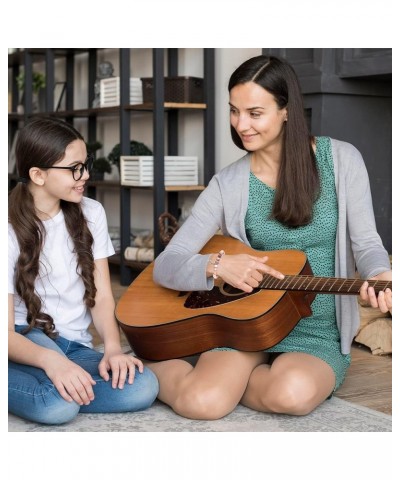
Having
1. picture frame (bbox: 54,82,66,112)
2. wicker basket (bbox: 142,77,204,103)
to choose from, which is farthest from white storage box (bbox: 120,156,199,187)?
picture frame (bbox: 54,82,66,112)

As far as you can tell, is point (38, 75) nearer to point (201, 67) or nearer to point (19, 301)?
point (201, 67)

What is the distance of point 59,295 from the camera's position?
218cm

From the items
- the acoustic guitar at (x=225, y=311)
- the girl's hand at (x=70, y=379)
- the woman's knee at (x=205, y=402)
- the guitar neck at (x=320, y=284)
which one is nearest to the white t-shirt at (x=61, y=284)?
the acoustic guitar at (x=225, y=311)

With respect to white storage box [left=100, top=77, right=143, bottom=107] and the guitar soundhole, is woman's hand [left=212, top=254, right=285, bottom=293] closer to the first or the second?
the guitar soundhole

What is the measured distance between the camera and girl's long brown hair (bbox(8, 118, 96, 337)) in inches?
82.0

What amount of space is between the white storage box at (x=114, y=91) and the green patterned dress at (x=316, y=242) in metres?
2.31

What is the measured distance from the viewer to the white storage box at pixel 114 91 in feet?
14.6

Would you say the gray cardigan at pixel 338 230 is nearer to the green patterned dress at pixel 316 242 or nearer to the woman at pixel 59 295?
the green patterned dress at pixel 316 242

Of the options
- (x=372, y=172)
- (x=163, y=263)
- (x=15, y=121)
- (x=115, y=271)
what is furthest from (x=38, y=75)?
(x=163, y=263)

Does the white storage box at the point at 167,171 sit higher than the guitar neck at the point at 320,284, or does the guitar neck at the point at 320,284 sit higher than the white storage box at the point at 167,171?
the white storage box at the point at 167,171

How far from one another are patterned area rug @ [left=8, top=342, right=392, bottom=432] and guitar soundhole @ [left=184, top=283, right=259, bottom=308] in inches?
11.8

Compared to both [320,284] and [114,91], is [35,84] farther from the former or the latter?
[320,284]

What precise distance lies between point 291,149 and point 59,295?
768 millimetres

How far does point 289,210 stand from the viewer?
7.16 ft
